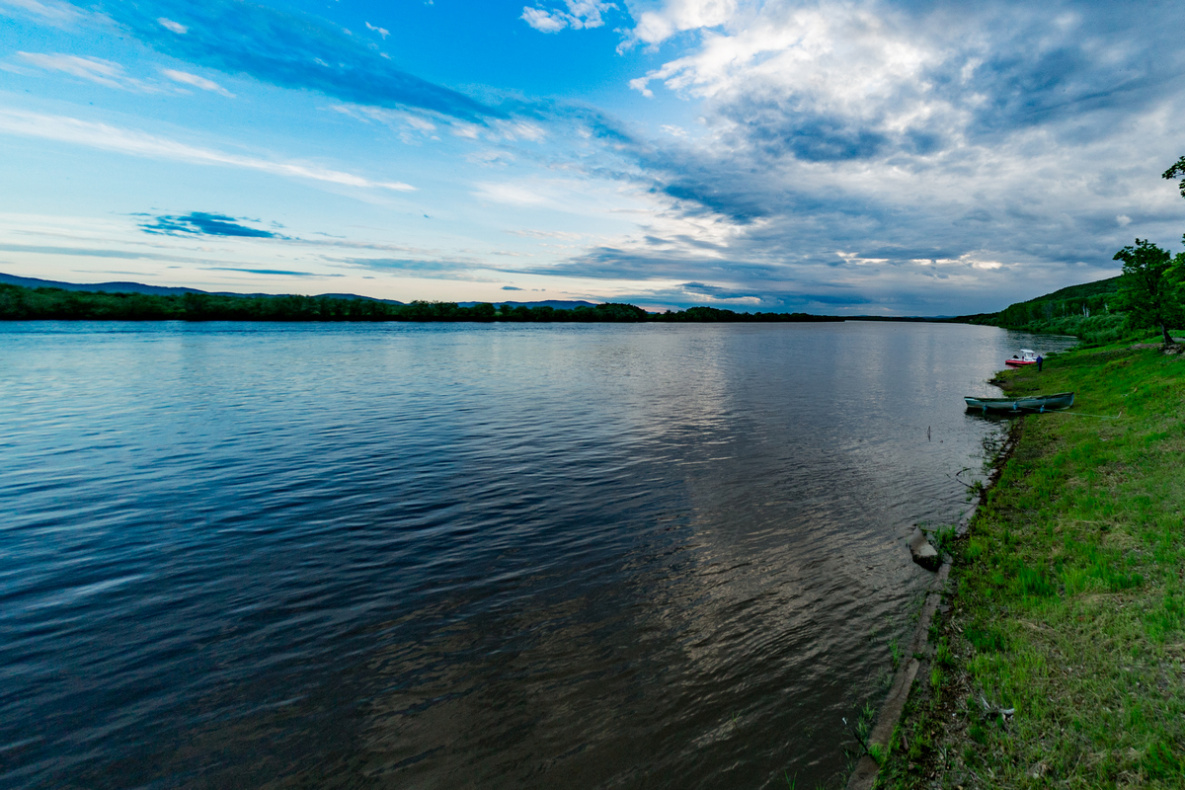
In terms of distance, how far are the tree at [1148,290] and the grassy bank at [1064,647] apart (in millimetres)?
53259

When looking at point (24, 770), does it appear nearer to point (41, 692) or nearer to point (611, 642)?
point (41, 692)

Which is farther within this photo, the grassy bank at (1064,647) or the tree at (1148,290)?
the tree at (1148,290)

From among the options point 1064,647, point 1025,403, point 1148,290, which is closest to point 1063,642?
point 1064,647

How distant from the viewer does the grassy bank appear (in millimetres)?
6727

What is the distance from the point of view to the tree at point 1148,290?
52.2 meters

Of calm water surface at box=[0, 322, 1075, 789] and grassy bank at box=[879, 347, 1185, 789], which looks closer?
grassy bank at box=[879, 347, 1185, 789]

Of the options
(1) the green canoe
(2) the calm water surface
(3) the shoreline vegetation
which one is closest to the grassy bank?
(3) the shoreline vegetation

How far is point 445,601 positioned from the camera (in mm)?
12320

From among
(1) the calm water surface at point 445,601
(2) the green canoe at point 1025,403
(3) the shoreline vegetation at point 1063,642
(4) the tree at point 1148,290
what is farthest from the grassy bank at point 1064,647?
(4) the tree at point 1148,290

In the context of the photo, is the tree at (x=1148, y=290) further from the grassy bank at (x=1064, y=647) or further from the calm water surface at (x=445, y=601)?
the grassy bank at (x=1064, y=647)

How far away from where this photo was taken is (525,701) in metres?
9.20

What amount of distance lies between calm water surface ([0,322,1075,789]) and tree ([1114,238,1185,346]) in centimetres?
4624

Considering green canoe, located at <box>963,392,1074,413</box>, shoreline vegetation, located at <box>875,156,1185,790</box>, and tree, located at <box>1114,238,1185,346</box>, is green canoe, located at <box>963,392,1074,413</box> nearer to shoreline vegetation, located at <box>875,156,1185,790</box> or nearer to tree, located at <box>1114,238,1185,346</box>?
shoreline vegetation, located at <box>875,156,1185,790</box>

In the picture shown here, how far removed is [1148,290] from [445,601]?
7948cm
